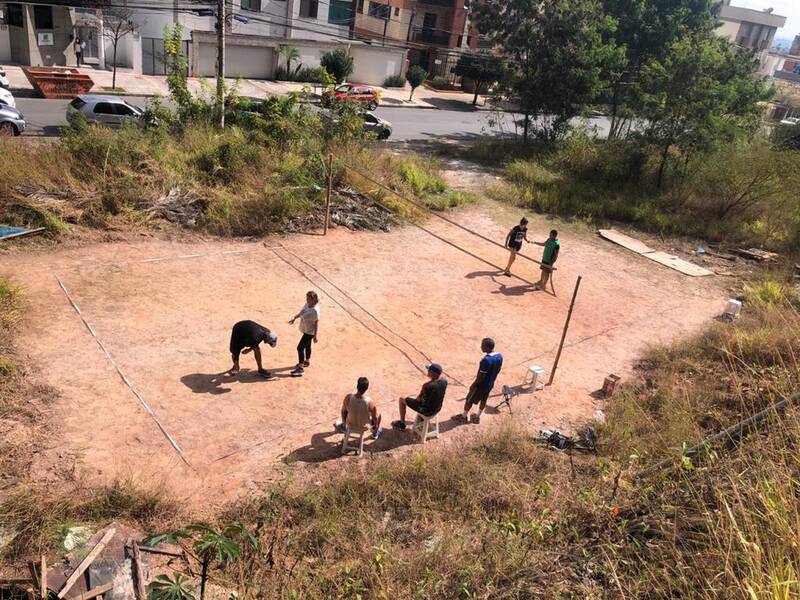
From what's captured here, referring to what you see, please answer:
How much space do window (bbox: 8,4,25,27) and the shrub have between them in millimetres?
22747

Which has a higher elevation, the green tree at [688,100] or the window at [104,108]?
the green tree at [688,100]

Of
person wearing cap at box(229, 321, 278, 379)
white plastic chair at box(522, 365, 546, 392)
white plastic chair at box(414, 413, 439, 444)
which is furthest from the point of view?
white plastic chair at box(522, 365, 546, 392)

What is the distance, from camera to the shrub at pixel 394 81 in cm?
4425

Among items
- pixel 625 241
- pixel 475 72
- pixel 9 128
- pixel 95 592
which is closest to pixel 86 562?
pixel 95 592

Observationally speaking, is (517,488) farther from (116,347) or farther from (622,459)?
(116,347)

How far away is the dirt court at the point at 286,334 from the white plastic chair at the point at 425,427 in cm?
23

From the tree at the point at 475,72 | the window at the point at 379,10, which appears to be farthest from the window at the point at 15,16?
the tree at the point at 475,72

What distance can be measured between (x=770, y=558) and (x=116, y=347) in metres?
9.09

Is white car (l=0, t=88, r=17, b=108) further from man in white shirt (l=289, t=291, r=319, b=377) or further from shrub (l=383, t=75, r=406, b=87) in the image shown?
shrub (l=383, t=75, r=406, b=87)

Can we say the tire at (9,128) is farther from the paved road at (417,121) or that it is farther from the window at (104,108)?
the window at (104,108)

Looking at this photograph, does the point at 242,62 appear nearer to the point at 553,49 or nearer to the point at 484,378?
the point at 553,49

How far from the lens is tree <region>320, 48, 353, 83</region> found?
38.9 metres

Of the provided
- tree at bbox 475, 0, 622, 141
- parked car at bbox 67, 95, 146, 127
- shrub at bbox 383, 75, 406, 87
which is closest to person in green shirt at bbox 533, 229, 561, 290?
tree at bbox 475, 0, 622, 141

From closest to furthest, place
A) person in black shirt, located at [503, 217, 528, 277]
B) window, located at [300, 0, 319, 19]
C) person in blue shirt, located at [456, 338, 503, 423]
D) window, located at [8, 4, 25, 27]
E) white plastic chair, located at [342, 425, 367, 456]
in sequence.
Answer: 1. white plastic chair, located at [342, 425, 367, 456]
2. person in blue shirt, located at [456, 338, 503, 423]
3. person in black shirt, located at [503, 217, 528, 277]
4. window, located at [8, 4, 25, 27]
5. window, located at [300, 0, 319, 19]
